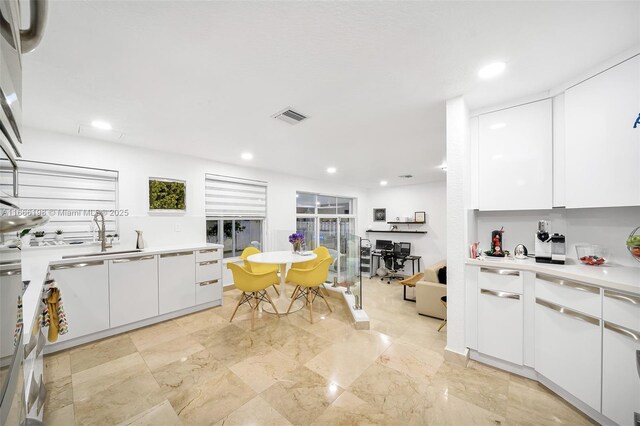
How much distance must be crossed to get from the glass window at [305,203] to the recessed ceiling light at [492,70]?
172 inches

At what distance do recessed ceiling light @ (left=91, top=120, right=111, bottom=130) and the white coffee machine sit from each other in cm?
453

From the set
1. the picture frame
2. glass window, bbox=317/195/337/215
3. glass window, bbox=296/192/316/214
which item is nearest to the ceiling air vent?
glass window, bbox=296/192/316/214

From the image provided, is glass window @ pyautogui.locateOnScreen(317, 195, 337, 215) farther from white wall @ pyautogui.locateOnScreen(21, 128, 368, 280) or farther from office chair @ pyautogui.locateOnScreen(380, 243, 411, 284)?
white wall @ pyautogui.locateOnScreen(21, 128, 368, 280)

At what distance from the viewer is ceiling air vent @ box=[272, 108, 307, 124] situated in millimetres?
2328

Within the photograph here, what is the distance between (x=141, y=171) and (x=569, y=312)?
4940 millimetres

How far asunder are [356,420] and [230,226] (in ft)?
12.5

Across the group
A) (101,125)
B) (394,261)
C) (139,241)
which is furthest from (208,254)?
(394,261)

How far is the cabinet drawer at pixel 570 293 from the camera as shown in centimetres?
157

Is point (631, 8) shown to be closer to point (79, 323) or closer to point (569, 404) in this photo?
point (569, 404)

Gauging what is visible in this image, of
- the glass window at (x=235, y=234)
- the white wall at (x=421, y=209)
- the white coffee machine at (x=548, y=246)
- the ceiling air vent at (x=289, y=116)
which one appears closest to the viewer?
the white coffee machine at (x=548, y=246)

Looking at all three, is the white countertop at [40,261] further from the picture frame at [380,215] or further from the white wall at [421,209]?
the white wall at [421,209]

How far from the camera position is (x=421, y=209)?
669 cm

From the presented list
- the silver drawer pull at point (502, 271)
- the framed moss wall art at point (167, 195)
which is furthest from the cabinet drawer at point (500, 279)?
the framed moss wall art at point (167, 195)

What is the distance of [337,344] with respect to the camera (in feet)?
8.34
